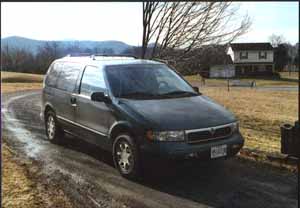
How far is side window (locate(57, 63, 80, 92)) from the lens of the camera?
7.40m

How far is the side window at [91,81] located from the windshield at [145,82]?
0.51 feet

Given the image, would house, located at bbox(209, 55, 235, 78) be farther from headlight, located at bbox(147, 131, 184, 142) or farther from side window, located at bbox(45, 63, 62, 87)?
headlight, located at bbox(147, 131, 184, 142)

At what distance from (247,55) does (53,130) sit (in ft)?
37.3

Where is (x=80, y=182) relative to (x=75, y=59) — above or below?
below

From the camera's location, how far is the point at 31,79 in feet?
147

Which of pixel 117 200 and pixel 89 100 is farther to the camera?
pixel 89 100

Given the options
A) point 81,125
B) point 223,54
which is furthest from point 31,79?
point 81,125

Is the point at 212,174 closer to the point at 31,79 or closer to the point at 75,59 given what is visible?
the point at 75,59

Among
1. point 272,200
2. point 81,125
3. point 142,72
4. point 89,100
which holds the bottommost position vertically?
point 272,200

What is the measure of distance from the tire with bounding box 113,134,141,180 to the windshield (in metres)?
0.75

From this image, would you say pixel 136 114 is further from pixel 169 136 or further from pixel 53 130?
pixel 53 130

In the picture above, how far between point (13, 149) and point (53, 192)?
2731 millimetres

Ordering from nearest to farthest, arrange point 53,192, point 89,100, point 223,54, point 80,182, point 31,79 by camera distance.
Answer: point 53,192, point 80,182, point 89,100, point 223,54, point 31,79

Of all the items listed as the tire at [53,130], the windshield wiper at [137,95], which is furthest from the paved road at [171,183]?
the windshield wiper at [137,95]
